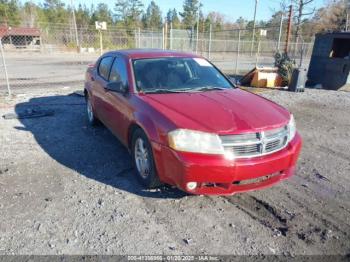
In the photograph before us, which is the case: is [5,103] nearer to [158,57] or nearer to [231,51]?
[158,57]

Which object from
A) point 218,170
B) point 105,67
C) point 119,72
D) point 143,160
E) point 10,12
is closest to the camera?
point 218,170

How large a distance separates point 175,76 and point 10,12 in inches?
1929

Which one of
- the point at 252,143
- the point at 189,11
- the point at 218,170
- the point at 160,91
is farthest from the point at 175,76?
the point at 189,11

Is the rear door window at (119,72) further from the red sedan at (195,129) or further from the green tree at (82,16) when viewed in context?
the green tree at (82,16)

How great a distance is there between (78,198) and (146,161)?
91cm

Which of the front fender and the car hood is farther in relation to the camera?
the front fender

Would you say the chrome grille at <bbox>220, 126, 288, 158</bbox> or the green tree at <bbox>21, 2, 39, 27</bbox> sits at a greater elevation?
the green tree at <bbox>21, 2, 39, 27</bbox>

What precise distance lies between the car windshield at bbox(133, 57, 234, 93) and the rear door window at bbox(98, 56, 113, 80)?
0.98 metres

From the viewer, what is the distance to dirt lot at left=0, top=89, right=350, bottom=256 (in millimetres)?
2986

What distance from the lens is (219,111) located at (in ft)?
11.8

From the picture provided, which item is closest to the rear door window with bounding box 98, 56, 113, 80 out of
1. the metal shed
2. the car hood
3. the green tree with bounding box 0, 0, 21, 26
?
the car hood

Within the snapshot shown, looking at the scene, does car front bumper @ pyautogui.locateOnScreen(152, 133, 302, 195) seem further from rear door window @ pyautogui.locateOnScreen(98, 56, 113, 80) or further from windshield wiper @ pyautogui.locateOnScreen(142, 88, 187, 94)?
rear door window @ pyautogui.locateOnScreen(98, 56, 113, 80)

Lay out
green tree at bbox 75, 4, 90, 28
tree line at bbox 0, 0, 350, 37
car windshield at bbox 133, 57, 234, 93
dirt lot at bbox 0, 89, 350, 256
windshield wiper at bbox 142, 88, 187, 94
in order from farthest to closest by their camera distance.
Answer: green tree at bbox 75, 4, 90, 28 → tree line at bbox 0, 0, 350, 37 → car windshield at bbox 133, 57, 234, 93 → windshield wiper at bbox 142, 88, 187, 94 → dirt lot at bbox 0, 89, 350, 256

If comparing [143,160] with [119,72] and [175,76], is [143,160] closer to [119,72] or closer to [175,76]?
[175,76]
